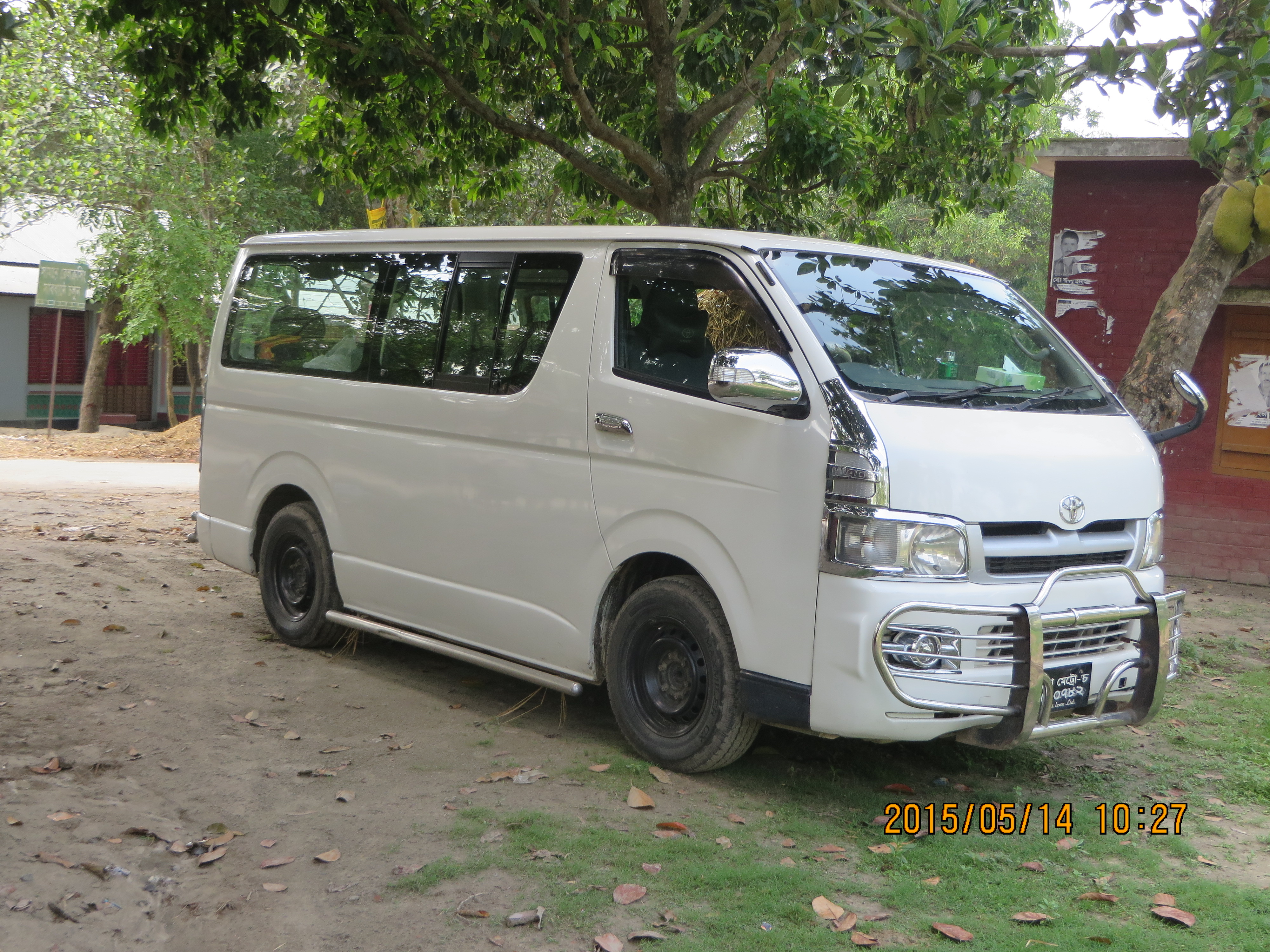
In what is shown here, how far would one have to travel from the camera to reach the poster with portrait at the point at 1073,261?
1070cm

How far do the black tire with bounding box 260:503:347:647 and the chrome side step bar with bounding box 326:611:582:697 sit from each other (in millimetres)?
163

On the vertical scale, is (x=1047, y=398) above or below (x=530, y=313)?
below

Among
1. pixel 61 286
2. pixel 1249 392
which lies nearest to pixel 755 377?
pixel 1249 392

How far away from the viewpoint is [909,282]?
17.0ft

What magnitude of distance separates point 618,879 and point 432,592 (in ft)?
7.60

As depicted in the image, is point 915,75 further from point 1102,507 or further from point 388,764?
point 388,764

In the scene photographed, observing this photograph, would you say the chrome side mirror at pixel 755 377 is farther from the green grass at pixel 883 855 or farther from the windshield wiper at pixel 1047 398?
the green grass at pixel 883 855

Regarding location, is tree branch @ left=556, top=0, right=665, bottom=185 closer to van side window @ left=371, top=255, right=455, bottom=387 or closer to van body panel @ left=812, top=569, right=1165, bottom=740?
van side window @ left=371, top=255, right=455, bottom=387

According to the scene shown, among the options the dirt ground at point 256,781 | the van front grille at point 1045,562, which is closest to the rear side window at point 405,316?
the dirt ground at point 256,781

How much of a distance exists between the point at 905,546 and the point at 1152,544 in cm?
130

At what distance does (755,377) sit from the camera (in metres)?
4.34

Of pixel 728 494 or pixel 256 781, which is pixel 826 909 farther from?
pixel 256 781

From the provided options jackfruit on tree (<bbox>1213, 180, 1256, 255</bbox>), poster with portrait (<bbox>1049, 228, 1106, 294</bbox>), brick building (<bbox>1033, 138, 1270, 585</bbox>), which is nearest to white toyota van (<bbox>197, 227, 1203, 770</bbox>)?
jackfruit on tree (<bbox>1213, 180, 1256, 255</bbox>)

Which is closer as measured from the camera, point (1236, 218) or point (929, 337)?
point (929, 337)
